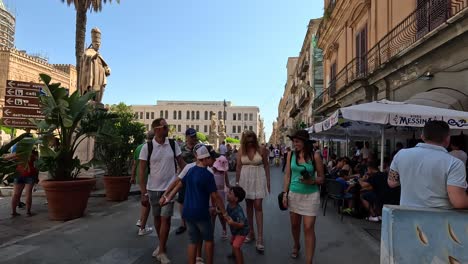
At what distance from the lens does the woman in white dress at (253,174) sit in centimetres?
543

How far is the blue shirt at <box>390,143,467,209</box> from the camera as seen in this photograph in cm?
278

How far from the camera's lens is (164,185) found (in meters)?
5.09

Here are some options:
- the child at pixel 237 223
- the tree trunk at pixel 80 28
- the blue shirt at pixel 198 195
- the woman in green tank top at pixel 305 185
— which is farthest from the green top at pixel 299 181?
the tree trunk at pixel 80 28

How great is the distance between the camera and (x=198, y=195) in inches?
152

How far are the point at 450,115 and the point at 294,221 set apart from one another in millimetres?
4047

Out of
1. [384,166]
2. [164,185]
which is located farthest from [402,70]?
[164,185]

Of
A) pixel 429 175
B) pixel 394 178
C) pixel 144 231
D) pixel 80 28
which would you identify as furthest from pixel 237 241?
pixel 80 28

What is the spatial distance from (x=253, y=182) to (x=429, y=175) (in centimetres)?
288

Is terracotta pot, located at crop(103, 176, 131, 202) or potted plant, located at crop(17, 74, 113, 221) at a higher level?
potted plant, located at crop(17, 74, 113, 221)

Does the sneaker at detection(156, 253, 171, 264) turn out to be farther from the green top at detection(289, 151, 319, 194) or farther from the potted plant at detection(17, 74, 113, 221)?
the potted plant at detection(17, 74, 113, 221)

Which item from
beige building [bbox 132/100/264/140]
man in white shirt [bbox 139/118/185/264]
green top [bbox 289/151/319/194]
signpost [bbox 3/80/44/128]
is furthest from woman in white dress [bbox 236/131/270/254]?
beige building [bbox 132/100/264/140]

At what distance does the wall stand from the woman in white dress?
2.77 m

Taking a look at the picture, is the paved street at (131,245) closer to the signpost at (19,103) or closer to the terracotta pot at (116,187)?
the terracotta pot at (116,187)

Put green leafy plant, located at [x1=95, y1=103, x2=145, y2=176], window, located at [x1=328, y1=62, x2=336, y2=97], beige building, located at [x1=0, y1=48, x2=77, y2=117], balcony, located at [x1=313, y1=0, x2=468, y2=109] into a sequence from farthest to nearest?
beige building, located at [x1=0, y1=48, x2=77, y2=117] < window, located at [x1=328, y1=62, x2=336, y2=97] < green leafy plant, located at [x1=95, y1=103, x2=145, y2=176] < balcony, located at [x1=313, y1=0, x2=468, y2=109]
